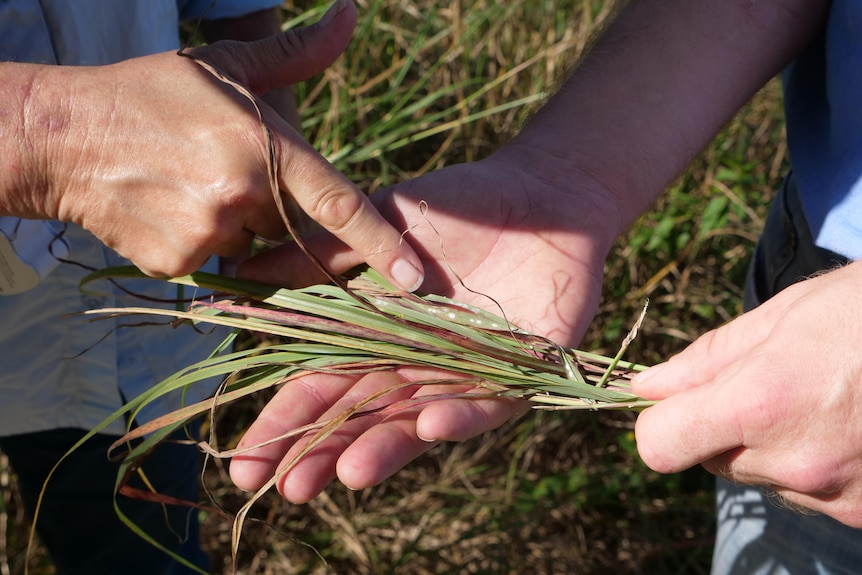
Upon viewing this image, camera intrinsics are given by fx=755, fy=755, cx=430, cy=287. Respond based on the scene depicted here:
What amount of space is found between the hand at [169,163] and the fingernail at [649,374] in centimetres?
48

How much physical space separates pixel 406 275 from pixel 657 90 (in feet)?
1.94

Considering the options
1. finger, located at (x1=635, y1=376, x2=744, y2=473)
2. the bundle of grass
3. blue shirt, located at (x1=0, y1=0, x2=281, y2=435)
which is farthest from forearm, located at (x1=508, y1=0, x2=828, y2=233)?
blue shirt, located at (x1=0, y1=0, x2=281, y2=435)

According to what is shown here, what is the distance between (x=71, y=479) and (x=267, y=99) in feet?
2.97

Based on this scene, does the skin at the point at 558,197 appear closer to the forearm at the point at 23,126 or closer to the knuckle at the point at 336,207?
the knuckle at the point at 336,207

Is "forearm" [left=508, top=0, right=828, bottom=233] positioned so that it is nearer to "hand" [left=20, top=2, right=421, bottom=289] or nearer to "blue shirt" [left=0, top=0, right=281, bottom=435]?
"hand" [left=20, top=2, right=421, bottom=289]

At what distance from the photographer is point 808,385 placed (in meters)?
0.85

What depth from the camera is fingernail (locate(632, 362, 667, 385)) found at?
3.39 ft

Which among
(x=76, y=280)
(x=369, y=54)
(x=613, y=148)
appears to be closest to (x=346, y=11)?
(x=613, y=148)

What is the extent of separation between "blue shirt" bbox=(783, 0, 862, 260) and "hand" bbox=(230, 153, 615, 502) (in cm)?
34

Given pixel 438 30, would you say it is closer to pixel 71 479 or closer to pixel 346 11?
pixel 346 11

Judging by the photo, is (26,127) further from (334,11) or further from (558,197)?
(558,197)

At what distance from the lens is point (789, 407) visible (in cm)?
85

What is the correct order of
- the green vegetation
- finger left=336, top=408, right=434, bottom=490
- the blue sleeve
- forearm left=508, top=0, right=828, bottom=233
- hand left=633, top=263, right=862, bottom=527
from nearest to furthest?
1. hand left=633, top=263, right=862, bottom=527
2. finger left=336, top=408, right=434, bottom=490
3. forearm left=508, top=0, right=828, bottom=233
4. the blue sleeve
5. the green vegetation

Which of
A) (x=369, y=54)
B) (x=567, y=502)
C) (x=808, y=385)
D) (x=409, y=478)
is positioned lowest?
(x=409, y=478)
